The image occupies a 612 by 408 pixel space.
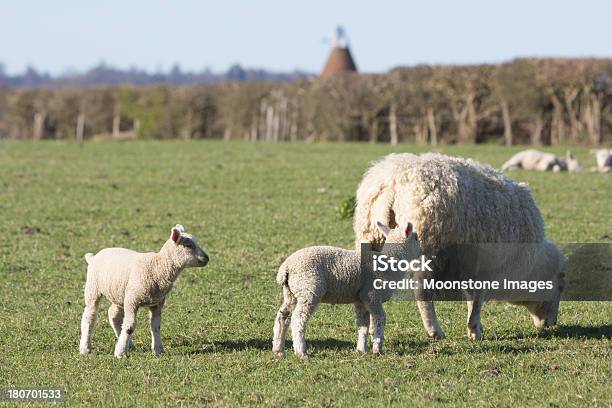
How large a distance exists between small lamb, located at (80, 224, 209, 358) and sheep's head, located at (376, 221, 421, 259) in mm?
1698

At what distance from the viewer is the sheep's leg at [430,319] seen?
396 inches

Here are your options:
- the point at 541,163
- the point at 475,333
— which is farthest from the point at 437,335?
the point at 541,163

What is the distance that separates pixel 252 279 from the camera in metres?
13.8

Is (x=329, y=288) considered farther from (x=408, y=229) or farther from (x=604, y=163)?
(x=604, y=163)

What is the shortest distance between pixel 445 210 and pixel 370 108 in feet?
123

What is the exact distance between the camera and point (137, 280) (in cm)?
905

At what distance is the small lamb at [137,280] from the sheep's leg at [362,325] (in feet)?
4.83

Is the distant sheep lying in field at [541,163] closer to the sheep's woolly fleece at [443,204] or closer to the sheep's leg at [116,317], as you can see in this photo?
the sheep's woolly fleece at [443,204]

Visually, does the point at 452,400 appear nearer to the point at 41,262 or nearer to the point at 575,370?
the point at 575,370

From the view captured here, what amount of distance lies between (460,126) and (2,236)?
1216 inches

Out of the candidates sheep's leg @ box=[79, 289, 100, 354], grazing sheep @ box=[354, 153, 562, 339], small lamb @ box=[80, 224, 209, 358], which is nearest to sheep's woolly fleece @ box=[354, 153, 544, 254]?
grazing sheep @ box=[354, 153, 562, 339]

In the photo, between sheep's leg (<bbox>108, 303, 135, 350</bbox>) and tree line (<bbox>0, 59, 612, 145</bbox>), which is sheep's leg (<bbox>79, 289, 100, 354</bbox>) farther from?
tree line (<bbox>0, 59, 612, 145</bbox>)

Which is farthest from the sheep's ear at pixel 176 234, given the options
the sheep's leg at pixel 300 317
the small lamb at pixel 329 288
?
the sheep's leg at pixel 300 317

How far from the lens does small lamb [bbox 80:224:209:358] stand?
29.7 ft
